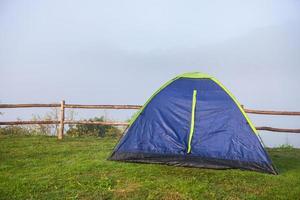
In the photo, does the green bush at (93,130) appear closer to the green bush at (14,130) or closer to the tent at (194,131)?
the green bush at (14,130)

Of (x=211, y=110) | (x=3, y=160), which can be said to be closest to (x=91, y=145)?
(x=3, y=160)

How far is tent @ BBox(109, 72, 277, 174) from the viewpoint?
948 cm

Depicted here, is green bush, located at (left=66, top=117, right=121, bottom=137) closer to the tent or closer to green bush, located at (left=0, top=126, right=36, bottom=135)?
green bush, located at (left=0, top=126, right=36, bottom=135)

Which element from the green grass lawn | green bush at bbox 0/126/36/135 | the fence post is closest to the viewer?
the green grass lawn

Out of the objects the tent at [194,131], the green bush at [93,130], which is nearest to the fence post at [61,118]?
the green bush at [93,130]

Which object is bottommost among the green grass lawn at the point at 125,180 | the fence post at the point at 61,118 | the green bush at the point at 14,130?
the green grass lawn at the point at 125,180

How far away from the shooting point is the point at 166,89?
10.4m

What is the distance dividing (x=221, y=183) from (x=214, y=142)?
5.02 feet

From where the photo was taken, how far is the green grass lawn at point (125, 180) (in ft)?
24.2

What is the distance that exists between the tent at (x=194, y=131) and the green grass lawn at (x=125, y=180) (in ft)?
0.90

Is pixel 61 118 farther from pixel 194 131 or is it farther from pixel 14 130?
pixel 194 131

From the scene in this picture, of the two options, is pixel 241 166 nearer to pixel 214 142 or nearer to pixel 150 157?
pixel 214 142

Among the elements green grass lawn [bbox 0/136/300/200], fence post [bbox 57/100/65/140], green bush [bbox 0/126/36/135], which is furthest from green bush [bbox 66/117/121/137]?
green grass lawn [bbox 0/136/300/200]

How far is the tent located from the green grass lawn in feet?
0.90
